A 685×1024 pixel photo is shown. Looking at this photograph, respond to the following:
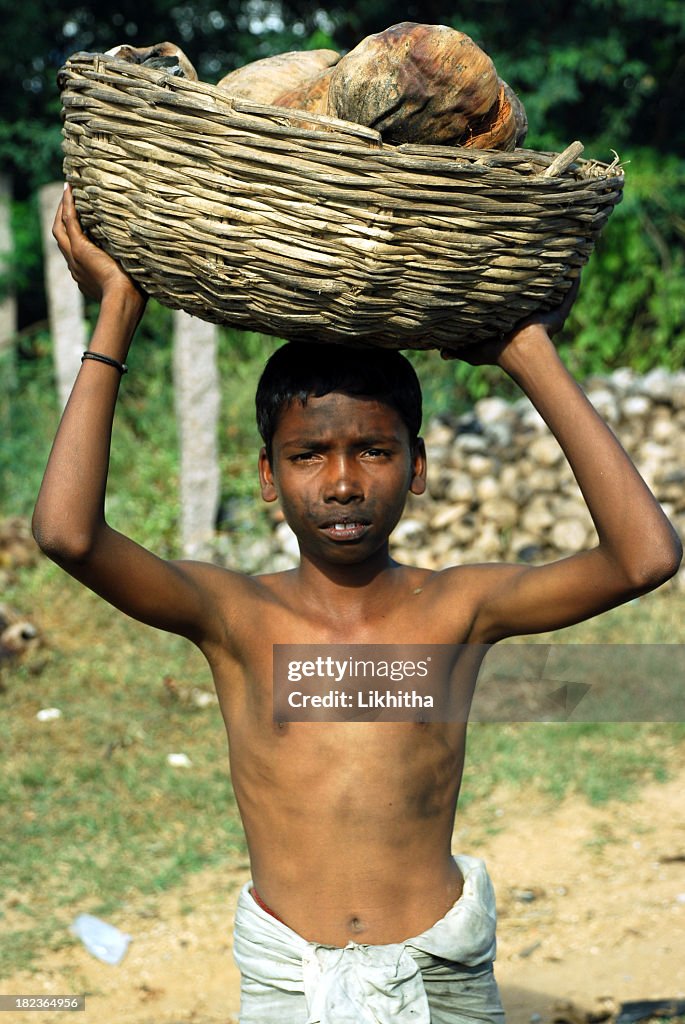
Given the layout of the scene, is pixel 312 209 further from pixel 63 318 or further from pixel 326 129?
pixel 63 318

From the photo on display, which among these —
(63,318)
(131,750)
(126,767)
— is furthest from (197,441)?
(126,767)

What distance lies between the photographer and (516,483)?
664 centimetres

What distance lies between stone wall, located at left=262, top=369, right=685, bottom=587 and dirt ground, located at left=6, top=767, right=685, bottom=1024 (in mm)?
2253

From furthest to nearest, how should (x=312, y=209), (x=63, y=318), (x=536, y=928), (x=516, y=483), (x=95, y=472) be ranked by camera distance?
1. (x=63, y=318)
2. (x=516, y=483)
3. (x=536, y=928)
4. (x=95, y=472)
5. (x=312, y=209)

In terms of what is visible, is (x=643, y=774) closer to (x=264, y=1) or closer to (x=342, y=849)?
(x=342, y=849)

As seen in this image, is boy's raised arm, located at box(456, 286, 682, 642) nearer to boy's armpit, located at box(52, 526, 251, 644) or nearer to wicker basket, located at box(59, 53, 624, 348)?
wicker basket, located at box(59, 53, 624, 348)

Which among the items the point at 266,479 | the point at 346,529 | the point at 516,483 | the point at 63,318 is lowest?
the point at 346,529

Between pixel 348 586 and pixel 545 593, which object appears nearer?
pixel 545 593

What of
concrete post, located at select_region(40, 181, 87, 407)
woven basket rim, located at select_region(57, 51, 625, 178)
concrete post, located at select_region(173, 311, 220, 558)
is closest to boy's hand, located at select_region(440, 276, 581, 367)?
woven basket rim, located at select_region(57, 51, 625, 178)

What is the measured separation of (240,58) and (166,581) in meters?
7.33

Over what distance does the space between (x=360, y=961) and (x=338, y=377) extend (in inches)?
38.8

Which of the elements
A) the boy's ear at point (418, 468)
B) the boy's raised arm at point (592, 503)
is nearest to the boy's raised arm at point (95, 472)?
the boy's ear at point (418, 468)

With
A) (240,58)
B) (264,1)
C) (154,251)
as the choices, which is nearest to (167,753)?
(154,251)

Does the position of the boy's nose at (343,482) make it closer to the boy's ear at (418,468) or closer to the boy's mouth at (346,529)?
the boy's mouth at (346,529)
